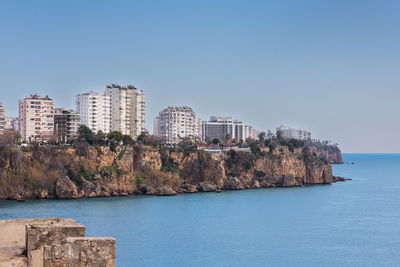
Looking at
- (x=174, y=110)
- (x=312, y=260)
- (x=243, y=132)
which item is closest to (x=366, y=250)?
(x=312, y=260)

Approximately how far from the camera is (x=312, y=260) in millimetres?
32344

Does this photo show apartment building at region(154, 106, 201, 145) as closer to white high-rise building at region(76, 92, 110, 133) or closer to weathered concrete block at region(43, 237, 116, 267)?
white high-rise building at region(76, 92, 110, 133)

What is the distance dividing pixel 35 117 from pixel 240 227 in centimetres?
4915

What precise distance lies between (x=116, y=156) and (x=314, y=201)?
25.1 meters

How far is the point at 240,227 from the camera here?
147ft

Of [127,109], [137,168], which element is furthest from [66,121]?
[137,168]

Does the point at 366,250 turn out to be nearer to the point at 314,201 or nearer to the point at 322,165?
the point at 314,201

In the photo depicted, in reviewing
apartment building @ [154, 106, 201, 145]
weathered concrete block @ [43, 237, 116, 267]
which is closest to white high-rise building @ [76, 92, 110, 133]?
apartment building @ [154, 106, 201, 145]

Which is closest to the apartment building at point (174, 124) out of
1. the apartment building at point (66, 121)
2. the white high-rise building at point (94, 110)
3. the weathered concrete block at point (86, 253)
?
the white high-rise building at point (94, 110)

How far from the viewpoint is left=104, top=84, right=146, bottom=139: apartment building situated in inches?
3703

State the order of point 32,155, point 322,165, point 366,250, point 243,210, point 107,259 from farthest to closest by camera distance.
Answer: point 322,165, point 32,155, point 243,210, point 366,250, point 107,259

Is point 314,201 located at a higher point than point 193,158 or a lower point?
lower

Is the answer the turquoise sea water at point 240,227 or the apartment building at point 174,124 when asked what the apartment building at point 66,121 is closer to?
the apartment building at point 174,124

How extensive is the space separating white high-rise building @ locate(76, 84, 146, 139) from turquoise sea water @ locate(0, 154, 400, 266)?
30.8 m
